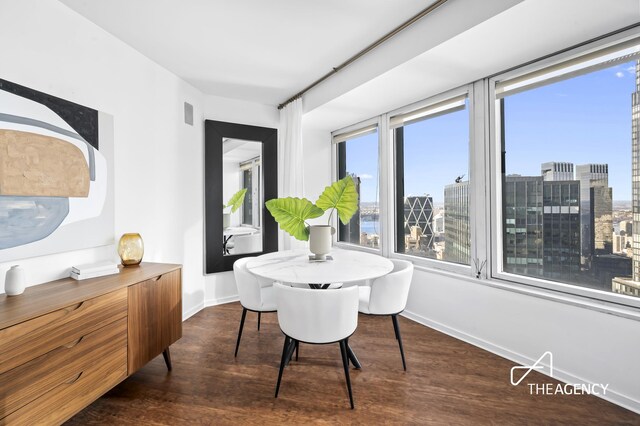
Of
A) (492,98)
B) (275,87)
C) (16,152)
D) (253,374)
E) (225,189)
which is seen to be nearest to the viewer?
(16,152)

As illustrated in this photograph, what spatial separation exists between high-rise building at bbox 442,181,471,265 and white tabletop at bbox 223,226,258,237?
2339mm

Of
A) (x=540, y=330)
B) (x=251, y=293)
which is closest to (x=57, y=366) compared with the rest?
(x=251, y=293)

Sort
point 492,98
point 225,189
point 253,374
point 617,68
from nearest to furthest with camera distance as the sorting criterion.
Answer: point 617,68 → point 253,374 → point 492,98 → point 225,189

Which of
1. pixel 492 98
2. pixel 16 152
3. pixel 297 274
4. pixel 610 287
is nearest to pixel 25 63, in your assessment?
pixel 16 152

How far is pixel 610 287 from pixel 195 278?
3716mm

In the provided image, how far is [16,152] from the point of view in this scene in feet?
5.45

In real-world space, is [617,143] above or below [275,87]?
below

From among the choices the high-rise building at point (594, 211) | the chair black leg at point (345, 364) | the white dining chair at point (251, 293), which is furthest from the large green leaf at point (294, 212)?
the high-rise building at point (594, 211)

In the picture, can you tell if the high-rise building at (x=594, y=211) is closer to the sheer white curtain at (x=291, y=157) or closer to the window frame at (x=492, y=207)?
the window frame at (x=492, y=207)

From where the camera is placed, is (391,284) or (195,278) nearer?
(391,284)

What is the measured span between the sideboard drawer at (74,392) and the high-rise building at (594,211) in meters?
3.19

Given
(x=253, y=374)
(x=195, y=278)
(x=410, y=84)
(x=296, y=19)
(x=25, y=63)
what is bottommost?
(x=253, y=374)

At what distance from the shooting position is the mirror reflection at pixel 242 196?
367cm

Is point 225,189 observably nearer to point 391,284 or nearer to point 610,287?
point 391,284
